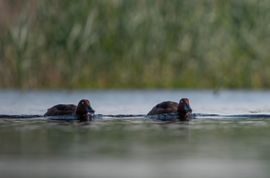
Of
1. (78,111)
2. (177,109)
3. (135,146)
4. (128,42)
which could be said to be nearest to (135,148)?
(135,146)

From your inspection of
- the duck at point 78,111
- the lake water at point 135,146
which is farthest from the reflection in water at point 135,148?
the duck at point 78,111

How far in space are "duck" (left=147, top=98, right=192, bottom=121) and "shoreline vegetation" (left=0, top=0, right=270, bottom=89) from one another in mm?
4937

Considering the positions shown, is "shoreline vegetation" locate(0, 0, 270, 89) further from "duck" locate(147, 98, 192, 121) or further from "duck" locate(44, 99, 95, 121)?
"duck" locate(147, 98, 192, 121)

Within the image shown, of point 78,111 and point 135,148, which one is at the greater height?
point 78,111

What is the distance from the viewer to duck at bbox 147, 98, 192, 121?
2088 cm

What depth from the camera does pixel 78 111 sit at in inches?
832

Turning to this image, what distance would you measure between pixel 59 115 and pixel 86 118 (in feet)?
1.74

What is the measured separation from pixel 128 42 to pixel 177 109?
5.35m

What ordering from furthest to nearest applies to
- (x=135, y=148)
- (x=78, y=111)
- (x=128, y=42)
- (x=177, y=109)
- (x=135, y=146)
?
(x=128, y=42) < (x=177, y=109) < (x=78, y=111) < (x=135, y=146) < (x=135, y=148)

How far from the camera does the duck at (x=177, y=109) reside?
20875mm

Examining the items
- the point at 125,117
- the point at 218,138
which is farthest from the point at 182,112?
the point at 218,138

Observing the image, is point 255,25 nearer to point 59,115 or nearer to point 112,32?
point 112,32

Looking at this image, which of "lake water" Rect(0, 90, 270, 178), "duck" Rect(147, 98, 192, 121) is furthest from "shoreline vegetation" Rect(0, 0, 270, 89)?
"duck" Rect(147, 98, 192, 121)

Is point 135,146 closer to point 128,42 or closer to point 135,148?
point 135,148
